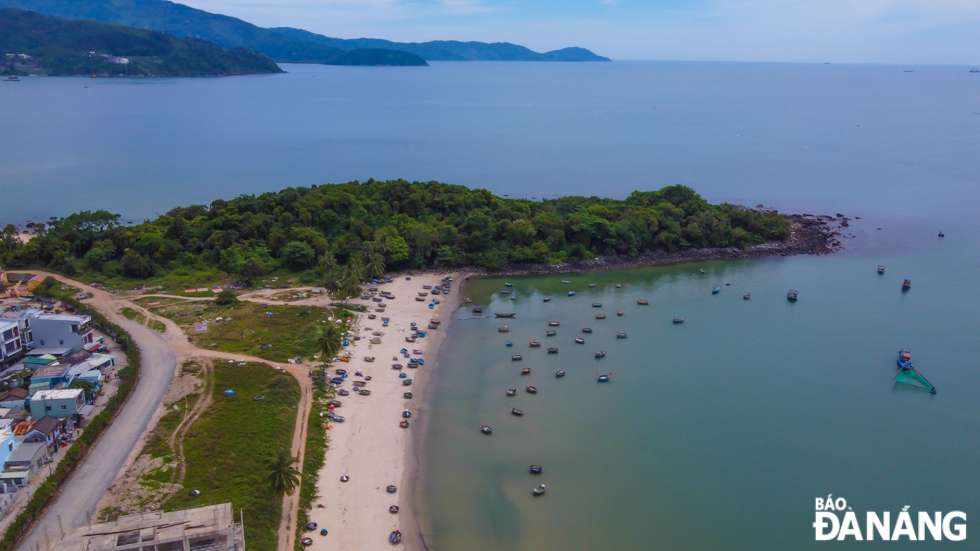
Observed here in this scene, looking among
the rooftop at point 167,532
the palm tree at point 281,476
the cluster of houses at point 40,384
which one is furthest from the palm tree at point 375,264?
the rooftop at point 167,532

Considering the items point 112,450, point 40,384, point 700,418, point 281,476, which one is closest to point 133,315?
point 40,384

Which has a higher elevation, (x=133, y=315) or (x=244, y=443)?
(x=133, y=315)

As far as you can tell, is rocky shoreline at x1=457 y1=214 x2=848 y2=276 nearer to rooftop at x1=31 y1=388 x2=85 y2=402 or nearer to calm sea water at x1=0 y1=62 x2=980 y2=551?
calm sea water at x1=0 y1=62 x2=980 y2=551

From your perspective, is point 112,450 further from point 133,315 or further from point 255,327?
point 133,315

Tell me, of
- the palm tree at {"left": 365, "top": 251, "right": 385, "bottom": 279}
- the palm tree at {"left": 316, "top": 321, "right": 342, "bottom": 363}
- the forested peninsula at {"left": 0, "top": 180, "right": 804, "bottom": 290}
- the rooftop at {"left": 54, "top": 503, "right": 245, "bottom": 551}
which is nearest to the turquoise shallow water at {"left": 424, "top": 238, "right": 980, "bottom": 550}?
the palm tree at {"left": 316, "top": 321, "right": 342, "bottom": 363}

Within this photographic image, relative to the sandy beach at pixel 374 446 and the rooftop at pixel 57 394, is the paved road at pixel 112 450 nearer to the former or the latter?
the rooftop at pixel 57 394

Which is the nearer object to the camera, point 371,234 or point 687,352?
point 687,352

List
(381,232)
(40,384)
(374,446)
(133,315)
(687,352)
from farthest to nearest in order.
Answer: (381,232) → (687,352) → (133,315) → (40,384) → (374,446)
